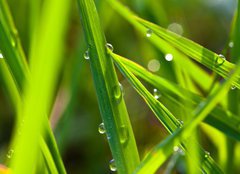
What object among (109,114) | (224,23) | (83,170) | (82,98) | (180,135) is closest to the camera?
(180,135)

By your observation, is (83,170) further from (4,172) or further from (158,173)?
(4,172)

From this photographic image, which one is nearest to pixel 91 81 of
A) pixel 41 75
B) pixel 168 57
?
pixel 168 57

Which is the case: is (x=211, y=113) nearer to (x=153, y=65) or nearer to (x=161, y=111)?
(x=161, y=111)

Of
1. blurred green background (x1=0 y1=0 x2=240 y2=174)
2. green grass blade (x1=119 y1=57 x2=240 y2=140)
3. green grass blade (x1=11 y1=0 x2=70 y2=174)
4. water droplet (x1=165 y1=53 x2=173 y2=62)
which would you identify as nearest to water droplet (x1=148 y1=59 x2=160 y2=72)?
blurred green background (x1=0 y1=0 x2=240 y2=174)

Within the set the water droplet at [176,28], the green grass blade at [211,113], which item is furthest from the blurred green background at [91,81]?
the green grass blade at [211,113]

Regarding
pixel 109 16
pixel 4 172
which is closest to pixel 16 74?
pixel 4 172

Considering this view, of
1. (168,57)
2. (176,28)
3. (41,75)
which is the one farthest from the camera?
(176,28)

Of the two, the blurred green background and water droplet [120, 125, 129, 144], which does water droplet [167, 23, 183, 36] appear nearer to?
the blurred green background
